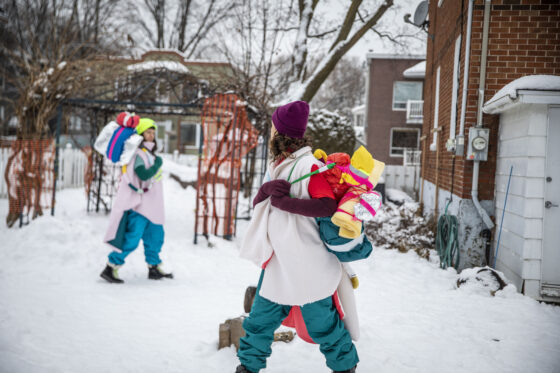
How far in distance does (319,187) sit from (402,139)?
22.5 meters

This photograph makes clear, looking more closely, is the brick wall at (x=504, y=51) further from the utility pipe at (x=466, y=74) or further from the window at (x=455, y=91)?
the window at (x=455, y=91)

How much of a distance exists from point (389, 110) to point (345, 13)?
13.7m

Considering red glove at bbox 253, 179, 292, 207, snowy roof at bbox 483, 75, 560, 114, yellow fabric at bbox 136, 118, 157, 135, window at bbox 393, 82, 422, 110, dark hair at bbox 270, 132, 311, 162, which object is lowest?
red glove at bbox 253, 179, 292, 207

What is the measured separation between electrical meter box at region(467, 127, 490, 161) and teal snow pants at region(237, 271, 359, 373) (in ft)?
11.9

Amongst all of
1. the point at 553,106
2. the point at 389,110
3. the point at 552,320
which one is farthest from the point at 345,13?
the point at 389,110

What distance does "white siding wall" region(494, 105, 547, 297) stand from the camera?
13.4 feet

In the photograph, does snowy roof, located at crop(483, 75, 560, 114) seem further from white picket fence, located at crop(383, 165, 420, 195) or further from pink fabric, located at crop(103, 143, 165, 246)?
white picket fence, located at crop(383, 165, 420, 195)

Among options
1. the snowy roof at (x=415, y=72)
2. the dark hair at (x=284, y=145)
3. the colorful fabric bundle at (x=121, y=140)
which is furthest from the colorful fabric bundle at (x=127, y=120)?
the snowy roof at (x=415, y=72)

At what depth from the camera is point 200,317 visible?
3.53 metres

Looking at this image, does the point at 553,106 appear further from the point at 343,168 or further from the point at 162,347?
the point at 162,347

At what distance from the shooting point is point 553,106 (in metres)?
4.04

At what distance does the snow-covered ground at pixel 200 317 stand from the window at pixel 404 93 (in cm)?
1875

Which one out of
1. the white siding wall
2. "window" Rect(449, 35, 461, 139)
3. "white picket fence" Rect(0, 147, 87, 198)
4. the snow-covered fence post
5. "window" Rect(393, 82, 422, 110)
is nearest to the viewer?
the white siding wall

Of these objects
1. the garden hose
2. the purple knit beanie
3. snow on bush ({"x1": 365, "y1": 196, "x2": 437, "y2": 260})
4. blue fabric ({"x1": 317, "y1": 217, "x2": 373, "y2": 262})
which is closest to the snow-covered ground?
the garden hose
